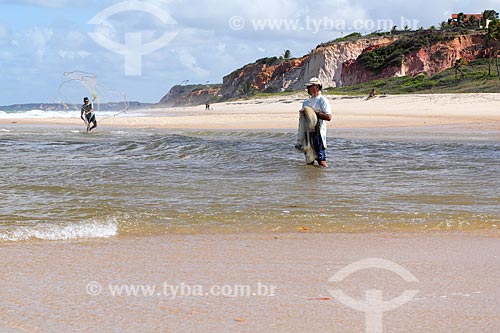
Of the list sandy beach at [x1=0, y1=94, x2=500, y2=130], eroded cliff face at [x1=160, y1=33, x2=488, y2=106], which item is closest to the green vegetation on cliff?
sandy beach at [x1=0, y1=94, x2=500, y2=130]

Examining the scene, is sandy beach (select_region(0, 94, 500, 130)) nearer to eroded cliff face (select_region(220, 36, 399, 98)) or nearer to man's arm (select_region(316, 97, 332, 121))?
man's arm (select_region(316, 97, 332, 121))

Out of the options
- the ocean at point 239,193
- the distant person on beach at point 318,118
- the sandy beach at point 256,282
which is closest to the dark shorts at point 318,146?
the distant person on beach at point 318,118

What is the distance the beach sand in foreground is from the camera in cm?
298

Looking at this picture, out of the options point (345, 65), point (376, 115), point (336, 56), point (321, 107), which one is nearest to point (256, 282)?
point (321, 107)

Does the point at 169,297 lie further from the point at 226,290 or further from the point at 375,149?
the point at 375,149

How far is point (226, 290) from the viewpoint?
3.48 metres

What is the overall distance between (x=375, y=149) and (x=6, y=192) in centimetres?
898

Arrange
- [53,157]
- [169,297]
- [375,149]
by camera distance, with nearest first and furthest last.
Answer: [169,297] < [53,157] < [375,149]

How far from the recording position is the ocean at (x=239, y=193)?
548cm

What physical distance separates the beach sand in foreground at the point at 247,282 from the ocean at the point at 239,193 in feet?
1.72

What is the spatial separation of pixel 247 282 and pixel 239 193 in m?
3.74

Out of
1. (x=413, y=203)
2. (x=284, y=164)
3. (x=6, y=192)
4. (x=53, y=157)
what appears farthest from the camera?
(x=53, y=157)

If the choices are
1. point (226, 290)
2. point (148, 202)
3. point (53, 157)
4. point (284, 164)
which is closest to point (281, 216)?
point (148, 202)

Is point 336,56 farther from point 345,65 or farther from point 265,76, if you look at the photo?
point 265,76
